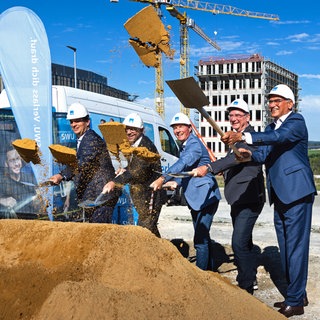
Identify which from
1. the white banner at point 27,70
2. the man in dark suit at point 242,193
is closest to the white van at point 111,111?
the white banner at point 27,70

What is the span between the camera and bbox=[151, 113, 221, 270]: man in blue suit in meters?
5.11

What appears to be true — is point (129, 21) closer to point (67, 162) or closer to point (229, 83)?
point (67, 162)

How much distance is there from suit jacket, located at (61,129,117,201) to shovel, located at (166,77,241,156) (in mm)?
1351

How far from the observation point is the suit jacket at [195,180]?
5.10m

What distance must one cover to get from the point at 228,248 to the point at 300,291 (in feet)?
9.12

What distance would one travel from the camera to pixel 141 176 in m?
5.20

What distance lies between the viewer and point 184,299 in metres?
3.19

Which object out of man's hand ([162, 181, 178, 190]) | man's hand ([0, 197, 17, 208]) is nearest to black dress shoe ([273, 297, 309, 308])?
man's hand ([162, 181, 178, 190])

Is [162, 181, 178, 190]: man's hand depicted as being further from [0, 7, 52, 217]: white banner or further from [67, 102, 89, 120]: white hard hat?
[0, 7, 52, 217]: white banner

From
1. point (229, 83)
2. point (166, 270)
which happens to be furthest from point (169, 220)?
point (229, 83)

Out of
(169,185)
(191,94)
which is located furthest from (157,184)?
(191,94)

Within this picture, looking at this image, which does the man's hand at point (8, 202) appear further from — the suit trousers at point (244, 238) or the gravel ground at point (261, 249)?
the suit trousers at point (244, 238)

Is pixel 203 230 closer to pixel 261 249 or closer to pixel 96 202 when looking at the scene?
pixel 96 202

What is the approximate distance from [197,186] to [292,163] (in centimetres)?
115
